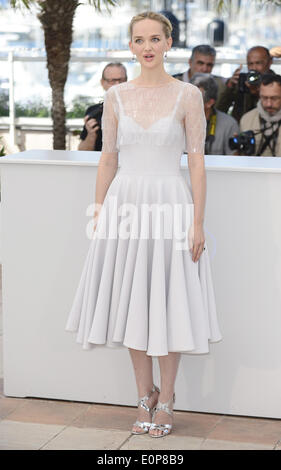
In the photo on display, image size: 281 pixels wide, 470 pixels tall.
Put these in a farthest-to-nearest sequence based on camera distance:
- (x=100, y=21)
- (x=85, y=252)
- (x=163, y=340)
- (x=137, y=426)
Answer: (x=100, y=21) < (x=85, y=252) < (x=137, y=426) < (x=163, y=340)

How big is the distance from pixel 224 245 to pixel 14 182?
1029 millimetres

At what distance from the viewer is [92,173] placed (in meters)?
4.10

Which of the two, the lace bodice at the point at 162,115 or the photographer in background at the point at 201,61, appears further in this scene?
the photographer in background at the point at 201,61

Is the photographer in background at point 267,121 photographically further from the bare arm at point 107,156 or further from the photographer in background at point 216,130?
the bare arm at point 107,156

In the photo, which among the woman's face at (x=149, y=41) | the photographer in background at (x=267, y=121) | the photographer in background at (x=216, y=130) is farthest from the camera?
the photographer in background at (x=216, y=130)

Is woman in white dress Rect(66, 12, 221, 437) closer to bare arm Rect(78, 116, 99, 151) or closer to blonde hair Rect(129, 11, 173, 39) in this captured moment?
blonde hair Rect(129, 11, 173, 39)

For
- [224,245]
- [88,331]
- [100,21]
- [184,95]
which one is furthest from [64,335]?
[100,21]

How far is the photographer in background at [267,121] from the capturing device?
19.8 feet

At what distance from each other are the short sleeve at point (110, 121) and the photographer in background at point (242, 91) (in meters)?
3.70

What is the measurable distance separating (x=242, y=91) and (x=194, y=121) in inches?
154

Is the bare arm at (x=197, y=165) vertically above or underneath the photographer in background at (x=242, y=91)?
underneath

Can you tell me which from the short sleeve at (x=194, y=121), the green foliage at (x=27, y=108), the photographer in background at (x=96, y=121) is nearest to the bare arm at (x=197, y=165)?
the short sleeve at (x=194, y=121)

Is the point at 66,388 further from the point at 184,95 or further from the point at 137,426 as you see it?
A: the point at 184,95

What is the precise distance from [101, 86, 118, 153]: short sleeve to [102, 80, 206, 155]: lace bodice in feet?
0.07
